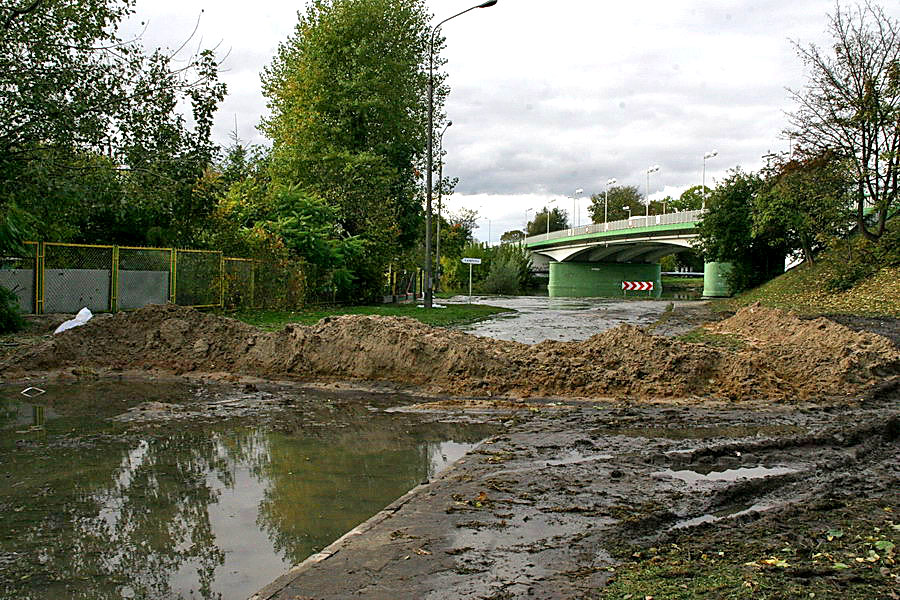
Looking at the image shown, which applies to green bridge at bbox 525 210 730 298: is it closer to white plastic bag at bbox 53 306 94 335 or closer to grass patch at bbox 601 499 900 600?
white plastic bag at bbox 53 306 94 335

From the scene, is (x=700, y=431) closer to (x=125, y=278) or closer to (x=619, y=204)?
(x=125, y=278)

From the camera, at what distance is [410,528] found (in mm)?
4746

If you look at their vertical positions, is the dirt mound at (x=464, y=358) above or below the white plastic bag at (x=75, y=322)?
below

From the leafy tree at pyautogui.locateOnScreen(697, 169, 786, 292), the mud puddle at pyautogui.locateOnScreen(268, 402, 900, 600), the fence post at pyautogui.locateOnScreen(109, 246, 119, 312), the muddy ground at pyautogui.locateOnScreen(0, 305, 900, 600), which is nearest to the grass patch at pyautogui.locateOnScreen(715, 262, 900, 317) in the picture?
the leafy tree at pyautogui.locateOnScreen(697, 169, 786, 292)

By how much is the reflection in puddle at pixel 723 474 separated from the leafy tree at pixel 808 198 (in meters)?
32.4

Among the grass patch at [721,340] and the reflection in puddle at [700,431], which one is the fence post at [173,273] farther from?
the reflection in puddle at [700,431]

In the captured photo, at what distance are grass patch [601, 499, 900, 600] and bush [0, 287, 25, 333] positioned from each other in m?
16.1

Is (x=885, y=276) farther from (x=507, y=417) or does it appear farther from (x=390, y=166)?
(x=507, y=417)

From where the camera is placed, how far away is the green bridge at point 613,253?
6425 centimetres

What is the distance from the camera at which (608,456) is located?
6.91 meters

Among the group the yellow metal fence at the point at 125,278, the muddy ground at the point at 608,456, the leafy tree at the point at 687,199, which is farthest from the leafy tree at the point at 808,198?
the leafy tree at the point at 687,199

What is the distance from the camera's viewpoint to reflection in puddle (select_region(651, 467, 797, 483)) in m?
6.18

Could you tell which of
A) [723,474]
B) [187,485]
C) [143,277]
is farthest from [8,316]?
[723,474]

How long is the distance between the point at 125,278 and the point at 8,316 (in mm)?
5650
